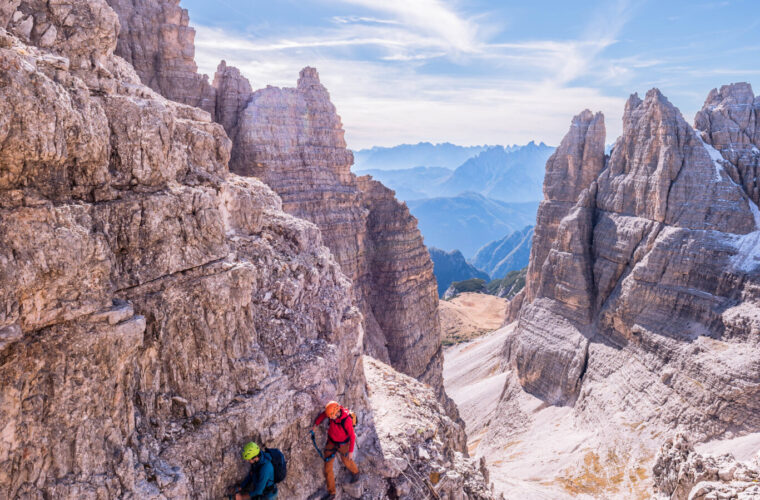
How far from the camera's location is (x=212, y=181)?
10094 mm

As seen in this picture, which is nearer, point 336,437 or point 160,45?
point 336,437

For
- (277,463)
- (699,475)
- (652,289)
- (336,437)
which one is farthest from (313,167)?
(652,289)

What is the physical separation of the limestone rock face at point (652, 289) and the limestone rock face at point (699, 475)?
9.43m

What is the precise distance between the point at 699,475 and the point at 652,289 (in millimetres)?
18495

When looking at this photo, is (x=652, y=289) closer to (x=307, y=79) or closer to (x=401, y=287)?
(x=401, y=287)

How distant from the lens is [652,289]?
1203 inches

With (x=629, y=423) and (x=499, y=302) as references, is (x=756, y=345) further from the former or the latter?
(x=499, y=302)

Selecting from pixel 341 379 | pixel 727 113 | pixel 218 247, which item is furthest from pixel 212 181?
pixel 727 113

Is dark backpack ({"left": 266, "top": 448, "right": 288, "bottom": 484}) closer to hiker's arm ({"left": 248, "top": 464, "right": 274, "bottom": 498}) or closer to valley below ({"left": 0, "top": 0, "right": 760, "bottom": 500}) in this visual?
hiker's arm ({"left": 248, "top": 464, "right": 274, "bottom": 498})

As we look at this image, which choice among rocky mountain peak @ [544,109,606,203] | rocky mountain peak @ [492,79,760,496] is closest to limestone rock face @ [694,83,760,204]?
rocky mountain peak @ [492,79,760,496]

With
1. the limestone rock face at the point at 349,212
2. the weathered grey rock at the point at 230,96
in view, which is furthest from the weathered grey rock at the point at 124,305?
the weathered grey rock at the point at 230,96

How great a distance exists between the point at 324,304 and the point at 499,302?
80797mm

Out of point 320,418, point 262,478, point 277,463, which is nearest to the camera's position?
point 262,478

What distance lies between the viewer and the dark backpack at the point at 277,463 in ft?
28.2
